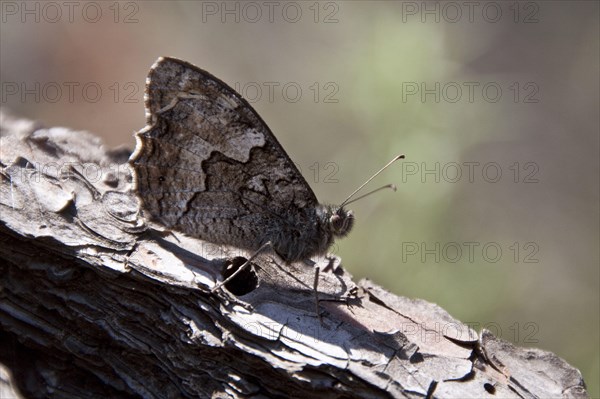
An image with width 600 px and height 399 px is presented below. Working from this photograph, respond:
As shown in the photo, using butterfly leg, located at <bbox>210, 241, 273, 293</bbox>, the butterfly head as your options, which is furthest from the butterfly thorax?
butterfly leg, located at <bbox>210, 241, 273, 293</bbox>

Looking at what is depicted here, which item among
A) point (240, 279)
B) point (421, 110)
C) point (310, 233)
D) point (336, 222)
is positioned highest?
point (421, 110)

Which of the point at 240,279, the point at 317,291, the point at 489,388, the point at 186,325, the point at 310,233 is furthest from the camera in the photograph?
the point at 310,233

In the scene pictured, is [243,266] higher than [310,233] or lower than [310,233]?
lower

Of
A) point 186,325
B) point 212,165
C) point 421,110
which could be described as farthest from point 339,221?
point 421,110

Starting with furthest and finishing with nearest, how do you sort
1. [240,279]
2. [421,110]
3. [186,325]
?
[421,110], [240,279], [186,325]

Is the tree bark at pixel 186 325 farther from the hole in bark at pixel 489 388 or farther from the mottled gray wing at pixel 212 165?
the mottled gray wing at pixel 212 165

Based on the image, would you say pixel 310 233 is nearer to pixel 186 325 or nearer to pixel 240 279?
pixel 240 279

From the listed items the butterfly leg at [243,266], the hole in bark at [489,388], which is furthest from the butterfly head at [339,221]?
the hole in bark at [489,388]

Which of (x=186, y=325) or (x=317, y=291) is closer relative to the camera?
(x=186, y=325)

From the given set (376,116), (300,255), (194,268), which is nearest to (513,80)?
(376,116)
